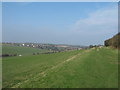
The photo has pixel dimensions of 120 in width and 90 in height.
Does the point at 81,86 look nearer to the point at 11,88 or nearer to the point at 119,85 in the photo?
the point at 119,85

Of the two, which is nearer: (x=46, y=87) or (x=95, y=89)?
(x=95, y=89)

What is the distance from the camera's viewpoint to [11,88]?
11.3 m

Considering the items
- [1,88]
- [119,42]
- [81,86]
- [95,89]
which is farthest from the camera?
[119,42]

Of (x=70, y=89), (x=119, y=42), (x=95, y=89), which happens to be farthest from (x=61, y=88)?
(x=119, y=42)

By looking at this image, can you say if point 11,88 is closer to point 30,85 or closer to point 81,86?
point 30,85

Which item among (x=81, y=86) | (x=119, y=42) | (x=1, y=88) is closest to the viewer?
(x=81, y=86)

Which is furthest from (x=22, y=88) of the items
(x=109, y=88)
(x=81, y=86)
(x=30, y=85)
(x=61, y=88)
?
(x=109, y=88)

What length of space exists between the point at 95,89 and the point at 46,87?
256 centimetres

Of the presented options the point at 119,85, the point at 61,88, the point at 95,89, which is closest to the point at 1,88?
the point at 61,88

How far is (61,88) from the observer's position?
1052cm

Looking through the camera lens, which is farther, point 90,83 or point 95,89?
point 90,83

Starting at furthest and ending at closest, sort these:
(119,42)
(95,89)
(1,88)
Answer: (119,42)
(1,88)
(95,89)

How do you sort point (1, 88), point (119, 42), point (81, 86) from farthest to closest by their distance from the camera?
1. point (119, 42)
2. point (1, 88)
3. point (81, 86)

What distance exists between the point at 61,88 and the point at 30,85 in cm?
201
